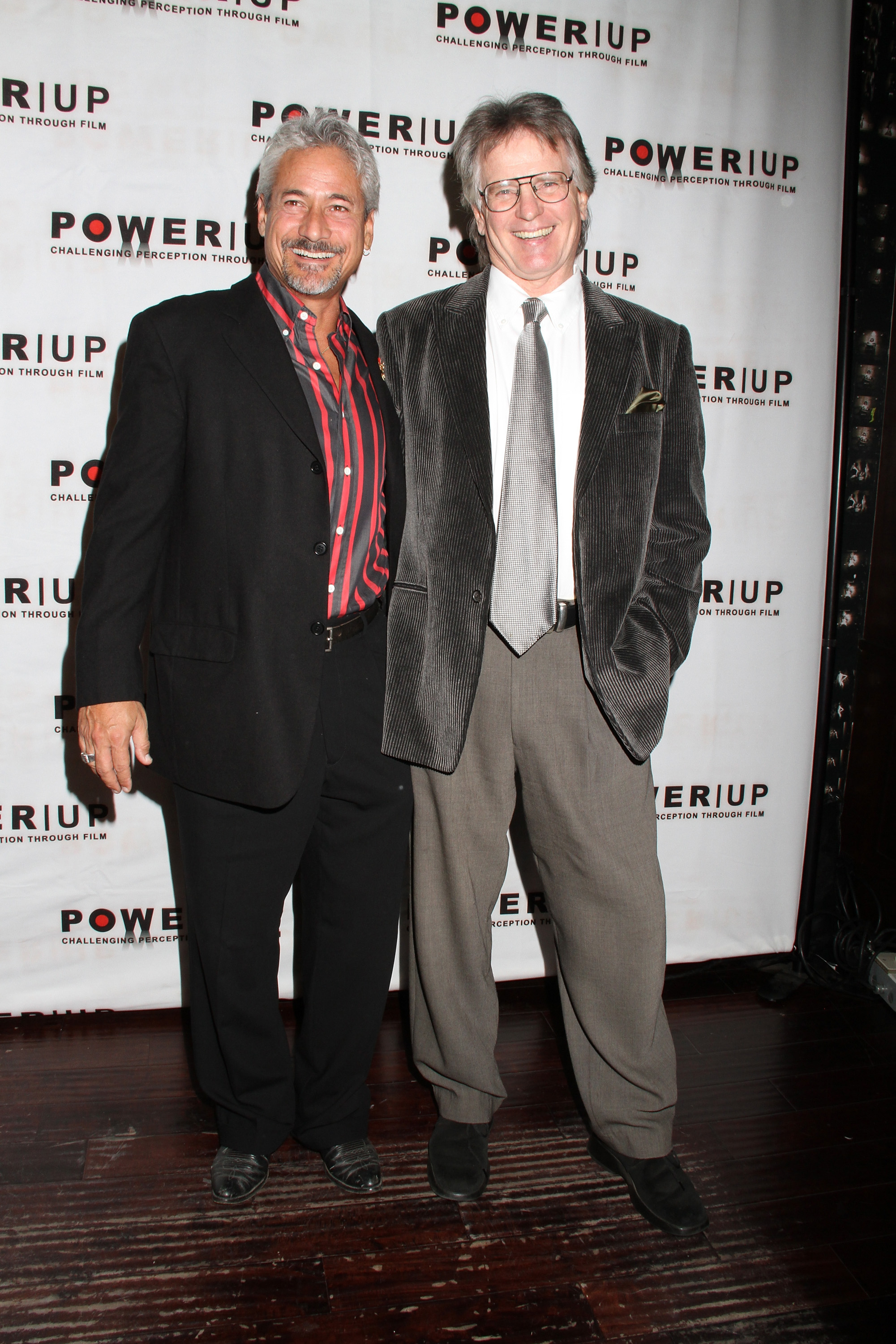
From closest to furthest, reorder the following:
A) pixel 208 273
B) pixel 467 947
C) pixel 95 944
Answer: pixel 467 947
pixel 208 273
pixel 95 944

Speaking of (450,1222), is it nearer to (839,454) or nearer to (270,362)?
(270,362)

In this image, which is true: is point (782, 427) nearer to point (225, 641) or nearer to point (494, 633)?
point (494, 633)

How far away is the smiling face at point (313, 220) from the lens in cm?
163

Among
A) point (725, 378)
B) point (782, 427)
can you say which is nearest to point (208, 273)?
point (725, 378)

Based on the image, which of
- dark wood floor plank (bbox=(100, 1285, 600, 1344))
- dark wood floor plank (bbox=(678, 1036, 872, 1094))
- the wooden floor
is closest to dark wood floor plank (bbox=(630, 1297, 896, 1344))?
the wooden floor

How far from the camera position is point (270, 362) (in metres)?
1.58

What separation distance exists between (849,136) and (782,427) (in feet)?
2.48

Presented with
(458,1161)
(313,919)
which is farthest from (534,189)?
(458,1161)

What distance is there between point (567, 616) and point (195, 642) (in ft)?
2.19

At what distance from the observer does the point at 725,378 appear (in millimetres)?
2518

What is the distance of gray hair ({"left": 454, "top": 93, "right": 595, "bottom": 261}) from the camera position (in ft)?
5.49

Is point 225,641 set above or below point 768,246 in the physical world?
below

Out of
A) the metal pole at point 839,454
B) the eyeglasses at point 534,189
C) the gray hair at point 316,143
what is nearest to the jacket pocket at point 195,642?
the gray hair at point 316,143

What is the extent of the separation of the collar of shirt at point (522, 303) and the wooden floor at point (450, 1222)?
1658 mm
